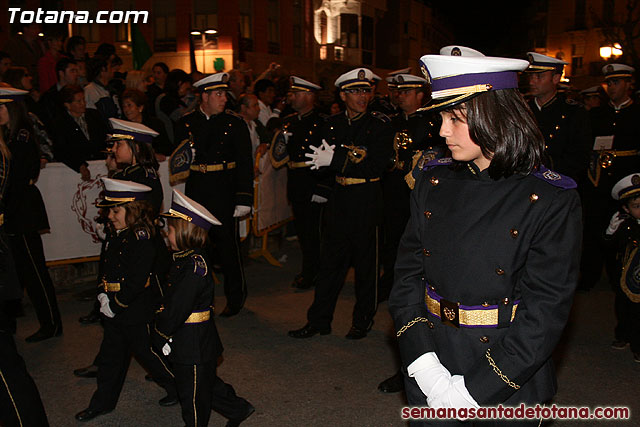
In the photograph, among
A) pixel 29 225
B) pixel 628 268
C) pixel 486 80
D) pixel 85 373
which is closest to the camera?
pixel 486 80

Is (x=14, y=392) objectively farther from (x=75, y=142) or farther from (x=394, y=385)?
(x=75, y=142)

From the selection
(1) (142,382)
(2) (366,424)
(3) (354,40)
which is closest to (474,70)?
(2) (366,424)

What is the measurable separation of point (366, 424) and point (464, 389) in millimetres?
2135

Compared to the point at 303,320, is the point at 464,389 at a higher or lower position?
higher

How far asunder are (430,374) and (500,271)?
49cm

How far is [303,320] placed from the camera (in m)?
6.59

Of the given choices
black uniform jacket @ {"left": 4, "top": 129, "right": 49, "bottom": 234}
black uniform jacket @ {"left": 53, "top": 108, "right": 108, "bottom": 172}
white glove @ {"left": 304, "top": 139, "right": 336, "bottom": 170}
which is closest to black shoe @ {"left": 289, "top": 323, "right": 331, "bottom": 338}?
white glove @ {"left": 304, "top": 139, "right": 336, "bottom": 170}

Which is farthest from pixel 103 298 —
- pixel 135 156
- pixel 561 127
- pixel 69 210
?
pixel 561 127

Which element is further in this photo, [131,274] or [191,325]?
[131,274]

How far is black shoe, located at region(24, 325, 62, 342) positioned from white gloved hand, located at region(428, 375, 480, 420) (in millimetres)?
4706

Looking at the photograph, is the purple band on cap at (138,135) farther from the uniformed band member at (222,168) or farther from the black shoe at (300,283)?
the black shoe at (300,283)

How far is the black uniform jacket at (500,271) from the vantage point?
2.30m

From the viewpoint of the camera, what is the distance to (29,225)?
19.0ft

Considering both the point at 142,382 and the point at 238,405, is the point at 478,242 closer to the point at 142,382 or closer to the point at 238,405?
the point at 238,405
